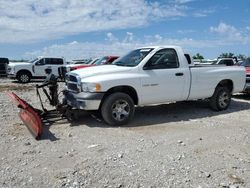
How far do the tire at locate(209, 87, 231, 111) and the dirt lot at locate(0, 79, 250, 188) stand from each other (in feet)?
3.04

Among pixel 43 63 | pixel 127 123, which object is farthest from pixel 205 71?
pixel 43 63

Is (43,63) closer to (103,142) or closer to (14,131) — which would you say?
(14,131)

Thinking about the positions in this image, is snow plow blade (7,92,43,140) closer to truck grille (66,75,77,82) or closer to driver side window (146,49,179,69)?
truck grille (66,75,77,82)

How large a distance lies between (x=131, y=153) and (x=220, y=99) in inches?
188

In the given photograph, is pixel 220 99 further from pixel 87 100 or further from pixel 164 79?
pixel 87 100

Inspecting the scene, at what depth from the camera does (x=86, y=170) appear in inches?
178

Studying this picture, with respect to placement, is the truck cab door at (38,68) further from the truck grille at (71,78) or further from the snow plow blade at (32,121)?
the snow plow blade at (32,121)

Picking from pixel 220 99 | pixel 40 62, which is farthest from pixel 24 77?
pixel 220 99

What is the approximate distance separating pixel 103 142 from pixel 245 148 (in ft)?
8.63

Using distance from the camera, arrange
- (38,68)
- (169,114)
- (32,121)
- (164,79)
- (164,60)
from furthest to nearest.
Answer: (38,68)
(169,114)
(164,60)
(164,79)
(32,121)

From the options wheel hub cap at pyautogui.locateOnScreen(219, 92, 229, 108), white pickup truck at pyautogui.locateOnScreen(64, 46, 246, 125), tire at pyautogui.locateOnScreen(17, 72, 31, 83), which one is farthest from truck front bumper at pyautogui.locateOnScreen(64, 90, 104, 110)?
tire at pyautogui.locateOnScreen(17, 72, 31, 83)

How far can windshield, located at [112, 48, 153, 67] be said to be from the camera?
7.68m

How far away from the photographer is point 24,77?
68.0 feet

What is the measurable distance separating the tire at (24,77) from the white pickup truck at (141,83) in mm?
Result: 13864
